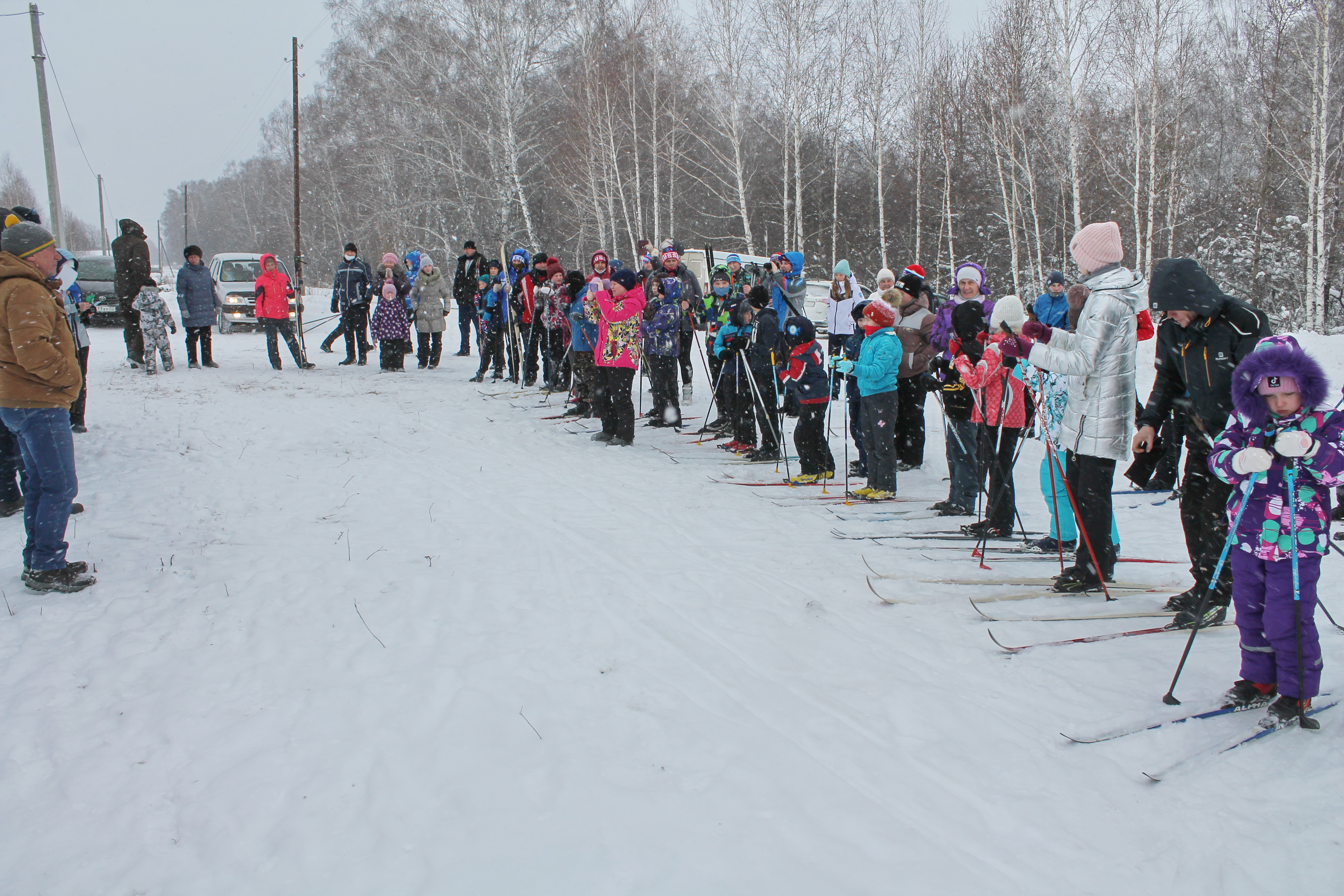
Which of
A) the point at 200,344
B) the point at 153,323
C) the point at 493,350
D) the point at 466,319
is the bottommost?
the point at 493,350

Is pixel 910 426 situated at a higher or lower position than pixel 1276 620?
higher

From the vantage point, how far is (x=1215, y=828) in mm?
2455

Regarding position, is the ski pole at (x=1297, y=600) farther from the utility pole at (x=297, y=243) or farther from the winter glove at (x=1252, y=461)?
the utility pole at (x=297, y=243)

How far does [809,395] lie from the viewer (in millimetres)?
6953

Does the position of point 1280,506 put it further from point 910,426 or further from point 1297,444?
point 910,426

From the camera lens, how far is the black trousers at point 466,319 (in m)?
14.2

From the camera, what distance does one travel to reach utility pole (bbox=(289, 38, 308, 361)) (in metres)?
14.7

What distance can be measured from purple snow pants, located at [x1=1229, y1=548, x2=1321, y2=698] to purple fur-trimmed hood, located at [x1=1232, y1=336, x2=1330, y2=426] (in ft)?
1.71

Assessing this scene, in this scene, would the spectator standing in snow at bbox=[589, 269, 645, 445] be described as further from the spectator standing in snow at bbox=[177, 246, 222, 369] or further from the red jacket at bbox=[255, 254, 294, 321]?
the spectator standing in snow at bbox=[177, 246, 222, 369]

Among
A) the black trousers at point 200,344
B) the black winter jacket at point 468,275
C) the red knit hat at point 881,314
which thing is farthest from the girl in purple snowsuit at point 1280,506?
the black trousers at point 200,344

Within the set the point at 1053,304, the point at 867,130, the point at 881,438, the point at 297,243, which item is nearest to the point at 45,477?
the point at 881,438

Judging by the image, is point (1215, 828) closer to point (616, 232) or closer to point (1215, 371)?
point (1215, 371)

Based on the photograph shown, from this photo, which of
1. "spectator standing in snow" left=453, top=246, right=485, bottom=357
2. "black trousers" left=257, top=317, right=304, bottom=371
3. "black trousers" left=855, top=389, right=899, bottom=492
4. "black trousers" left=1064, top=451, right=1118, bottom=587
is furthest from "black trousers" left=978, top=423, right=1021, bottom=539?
"black trousers" left=257, top=317, right=304, bottom=371

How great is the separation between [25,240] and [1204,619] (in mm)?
6040
